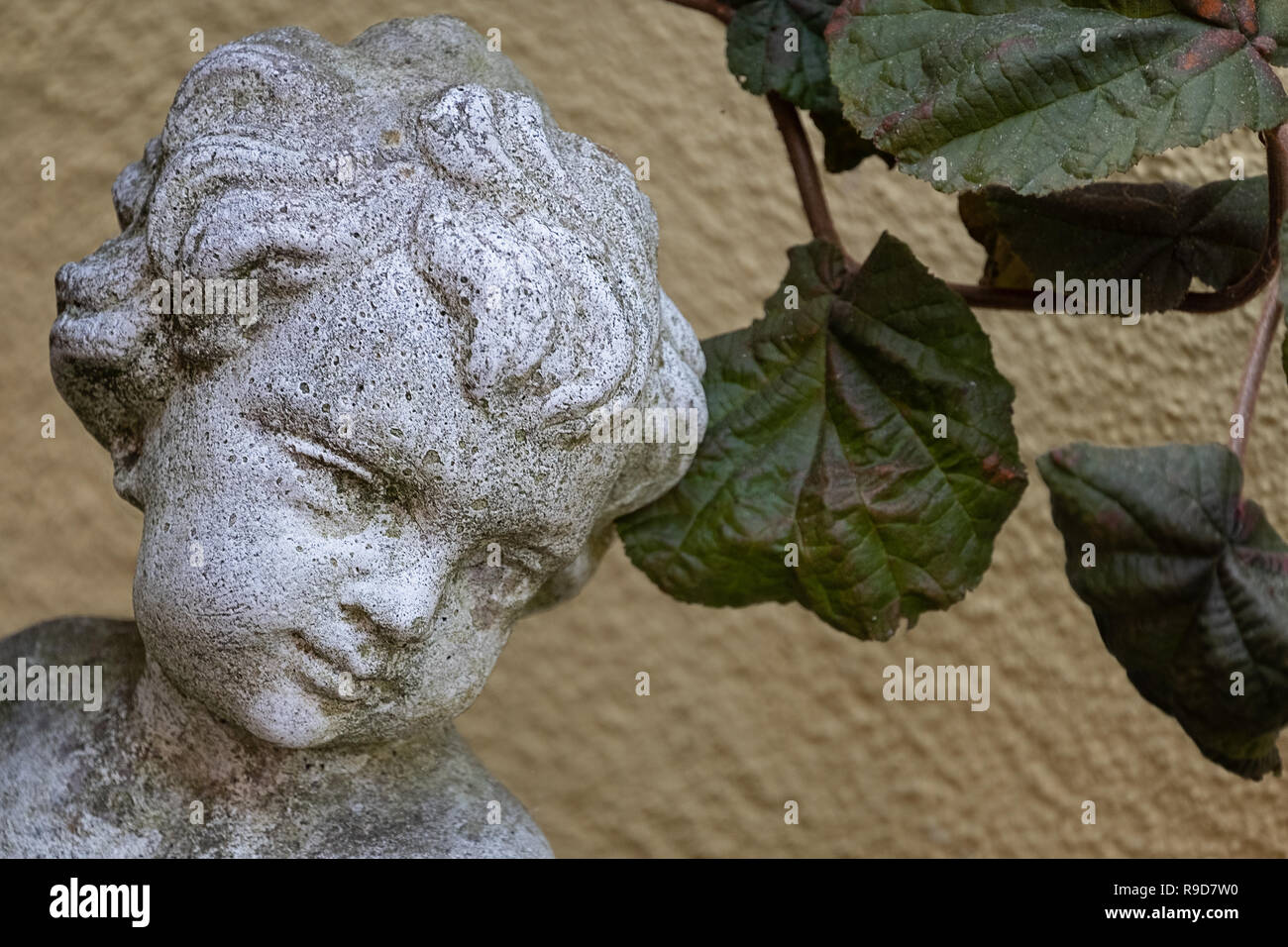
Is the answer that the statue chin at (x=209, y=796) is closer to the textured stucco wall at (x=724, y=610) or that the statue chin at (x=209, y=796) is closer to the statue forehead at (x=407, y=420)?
the statue forehead at (x=407, y=420)

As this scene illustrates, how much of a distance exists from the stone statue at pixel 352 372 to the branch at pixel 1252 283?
0.96ft

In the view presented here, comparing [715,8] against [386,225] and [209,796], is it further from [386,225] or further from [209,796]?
[209,796]

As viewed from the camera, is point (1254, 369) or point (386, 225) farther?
point (1254, 369)

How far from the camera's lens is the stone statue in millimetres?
636

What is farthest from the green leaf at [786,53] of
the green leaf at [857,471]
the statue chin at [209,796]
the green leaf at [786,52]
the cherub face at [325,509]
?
the statue chin at [209,796]

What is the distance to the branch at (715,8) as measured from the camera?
0.94 metres

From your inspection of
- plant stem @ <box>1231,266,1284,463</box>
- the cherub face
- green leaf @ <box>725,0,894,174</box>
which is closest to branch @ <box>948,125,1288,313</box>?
plant stem @ <box>1231,266,1284,463</box>

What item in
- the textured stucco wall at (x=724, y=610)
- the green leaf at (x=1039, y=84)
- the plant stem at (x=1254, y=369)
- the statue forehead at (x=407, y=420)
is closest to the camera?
the statue forehead at (x=407, y=420)

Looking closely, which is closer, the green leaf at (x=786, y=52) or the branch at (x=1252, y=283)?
the branch at (x=1252, y=283)

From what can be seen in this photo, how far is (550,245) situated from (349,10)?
34.2 inches

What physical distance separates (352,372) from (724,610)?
99cm

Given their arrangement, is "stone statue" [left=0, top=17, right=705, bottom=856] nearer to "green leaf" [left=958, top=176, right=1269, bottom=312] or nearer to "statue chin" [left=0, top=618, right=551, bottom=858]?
"statue chin" [left=0, top=618, right=551, bottom=858]

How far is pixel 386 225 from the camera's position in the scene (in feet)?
2.12

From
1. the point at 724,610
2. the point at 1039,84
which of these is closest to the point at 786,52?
the point at 1039,84
